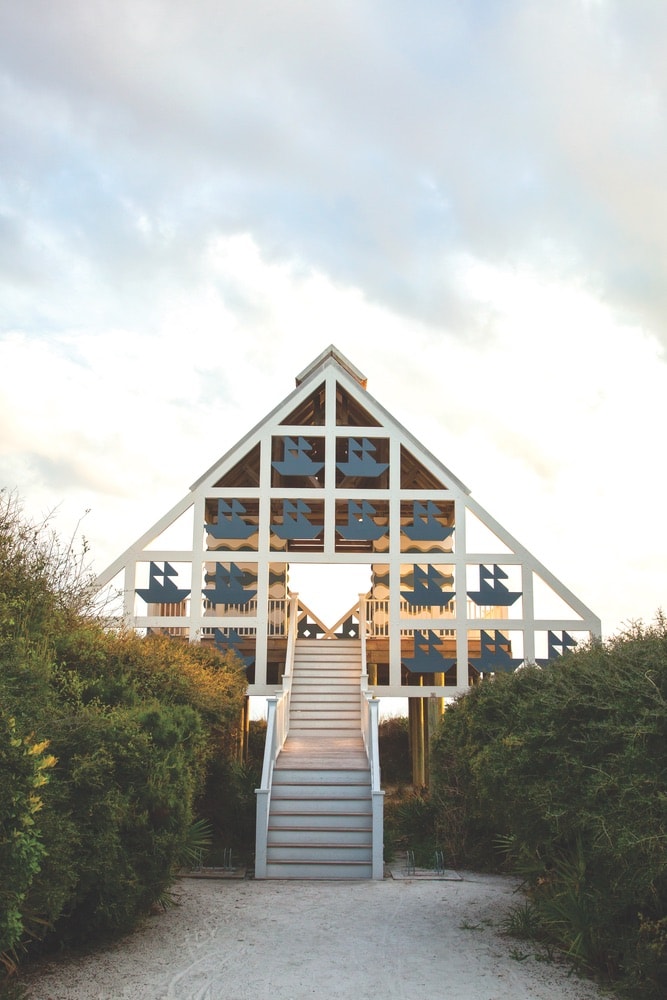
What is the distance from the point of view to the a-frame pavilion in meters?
18.8

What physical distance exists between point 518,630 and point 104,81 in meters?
13.2

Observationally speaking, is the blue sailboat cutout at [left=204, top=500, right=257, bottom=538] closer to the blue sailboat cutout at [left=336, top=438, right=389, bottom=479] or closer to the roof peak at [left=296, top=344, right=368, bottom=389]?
the blue sailboat cutout at [left=336, top=438, right=389, bottom=479]

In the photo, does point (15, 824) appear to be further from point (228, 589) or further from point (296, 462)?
point (296, 462)

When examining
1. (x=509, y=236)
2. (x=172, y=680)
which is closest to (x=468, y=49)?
(x=509, y=236)

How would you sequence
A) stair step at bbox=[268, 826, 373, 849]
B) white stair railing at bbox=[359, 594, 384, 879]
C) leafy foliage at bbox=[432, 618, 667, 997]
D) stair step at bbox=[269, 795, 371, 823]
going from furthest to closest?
stair step at bbox=[269, 795, 371, 823] → stair step at bbox=[268, 826, 373, 849] → white stair railing at bbox=[359, 594, 384, 879] → leafy foliage at bbox=[432, 618, 667, 997]

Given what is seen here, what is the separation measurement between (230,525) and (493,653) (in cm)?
642

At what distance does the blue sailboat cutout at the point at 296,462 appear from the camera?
63.3 feet

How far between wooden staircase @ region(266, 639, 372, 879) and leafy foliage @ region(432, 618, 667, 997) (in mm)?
3979

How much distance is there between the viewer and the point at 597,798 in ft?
22.9

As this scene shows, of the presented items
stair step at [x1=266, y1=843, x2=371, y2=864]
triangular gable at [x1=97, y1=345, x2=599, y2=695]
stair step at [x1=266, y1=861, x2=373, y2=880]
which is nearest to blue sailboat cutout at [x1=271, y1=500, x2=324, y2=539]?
triangular gable at [x1=97, y1=345, x2=599, y2=695]

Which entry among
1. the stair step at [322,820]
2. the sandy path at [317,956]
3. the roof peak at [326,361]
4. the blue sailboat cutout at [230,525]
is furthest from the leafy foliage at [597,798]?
the roof peak at [326,361]

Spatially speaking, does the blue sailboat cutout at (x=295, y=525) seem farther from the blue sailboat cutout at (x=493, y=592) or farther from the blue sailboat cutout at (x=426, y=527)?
the blue sailboat cutout at (x=493, y=592)

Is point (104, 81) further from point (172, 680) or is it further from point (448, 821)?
point (448, 821)

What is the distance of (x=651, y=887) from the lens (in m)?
6.08
